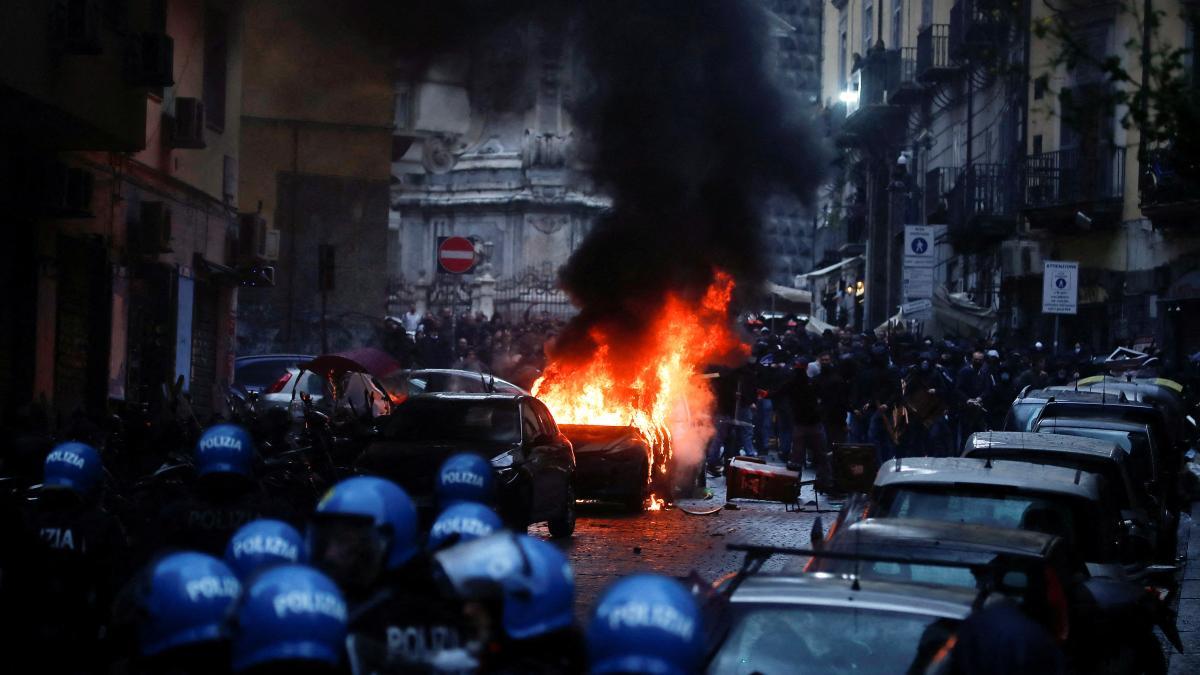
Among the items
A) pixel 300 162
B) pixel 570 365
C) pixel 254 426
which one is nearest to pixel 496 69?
pixel 570 365

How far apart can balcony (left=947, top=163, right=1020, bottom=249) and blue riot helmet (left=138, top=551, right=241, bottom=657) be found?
30.5m

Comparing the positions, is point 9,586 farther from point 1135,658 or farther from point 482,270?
point 482,270

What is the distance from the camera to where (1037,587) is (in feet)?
22.8

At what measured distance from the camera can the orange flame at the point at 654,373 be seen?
64.7 feet

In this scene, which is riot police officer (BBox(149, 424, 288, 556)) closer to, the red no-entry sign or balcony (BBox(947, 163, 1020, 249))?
the red no-entry sign

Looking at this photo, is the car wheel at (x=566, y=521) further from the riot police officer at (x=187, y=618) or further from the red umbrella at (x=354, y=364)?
the riot police officer at (x=187, y=618)

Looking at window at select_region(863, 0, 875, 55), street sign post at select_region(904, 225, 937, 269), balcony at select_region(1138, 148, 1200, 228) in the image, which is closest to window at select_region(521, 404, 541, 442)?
balcony at select_region(1138, 148, 1200, 228)

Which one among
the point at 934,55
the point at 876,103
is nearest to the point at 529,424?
the point at 934,55

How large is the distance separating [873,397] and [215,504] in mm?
16178

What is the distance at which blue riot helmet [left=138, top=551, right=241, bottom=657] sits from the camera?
407 cm

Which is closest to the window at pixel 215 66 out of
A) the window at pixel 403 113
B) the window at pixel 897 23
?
the window at pixel 403 113

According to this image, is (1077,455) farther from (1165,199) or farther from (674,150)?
(1165,199)

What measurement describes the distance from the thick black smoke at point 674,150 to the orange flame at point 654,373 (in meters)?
0.31

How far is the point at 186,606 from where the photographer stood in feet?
13.4
